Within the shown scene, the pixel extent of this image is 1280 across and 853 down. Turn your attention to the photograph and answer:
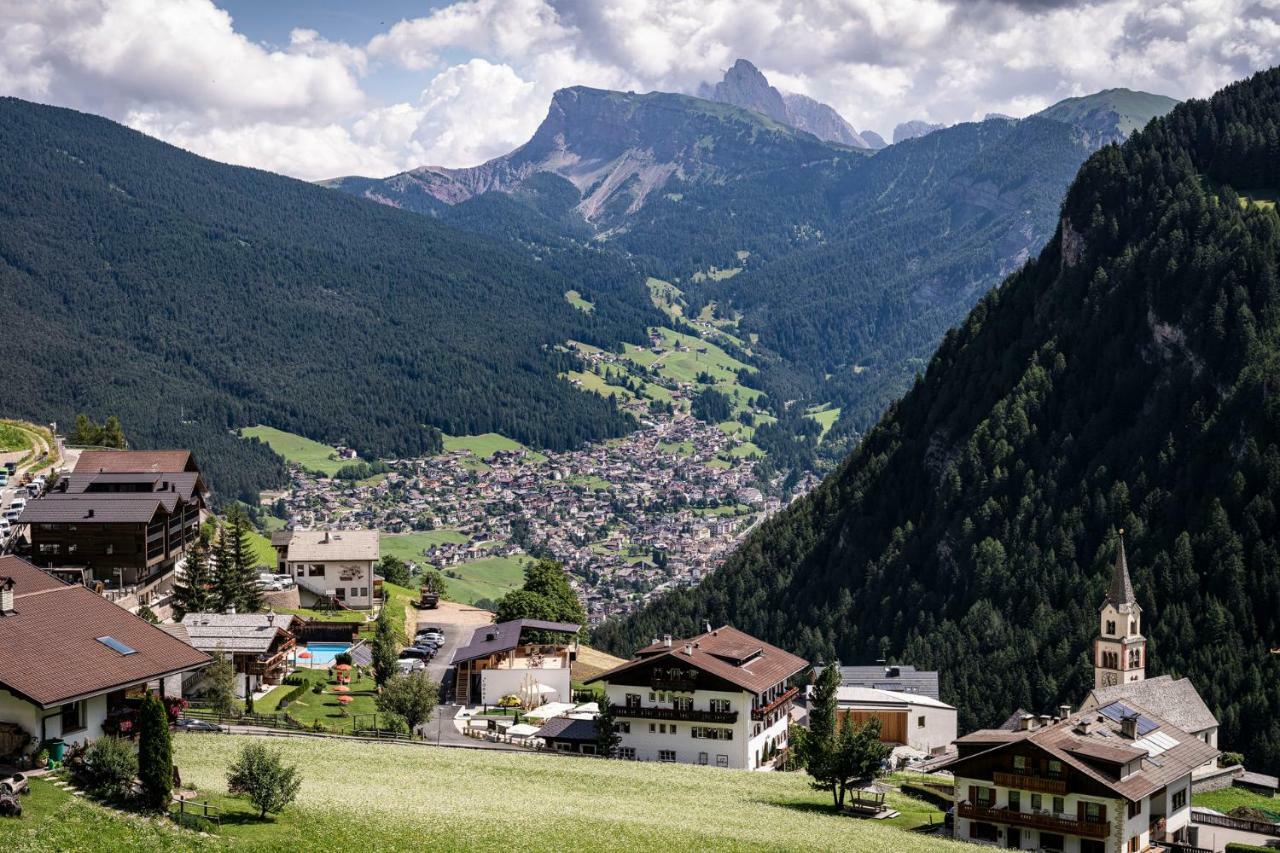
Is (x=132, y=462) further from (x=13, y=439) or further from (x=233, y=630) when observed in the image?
(x=233, y=630)

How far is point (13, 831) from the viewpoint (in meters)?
43.6

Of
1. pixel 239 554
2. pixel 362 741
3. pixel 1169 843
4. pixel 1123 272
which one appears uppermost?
pixel 1123 272

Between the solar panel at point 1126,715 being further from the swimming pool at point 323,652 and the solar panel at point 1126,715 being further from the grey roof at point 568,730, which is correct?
the swimming pool at point 323,652

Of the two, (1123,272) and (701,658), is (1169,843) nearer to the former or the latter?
(701,658)

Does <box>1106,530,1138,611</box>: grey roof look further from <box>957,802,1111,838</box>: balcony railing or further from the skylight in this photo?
the skylight

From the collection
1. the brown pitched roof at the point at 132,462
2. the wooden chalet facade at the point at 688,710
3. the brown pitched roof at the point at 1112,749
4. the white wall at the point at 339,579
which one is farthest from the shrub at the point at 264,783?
the white wall at the point at 339,579

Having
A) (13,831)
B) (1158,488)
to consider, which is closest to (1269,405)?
(1158,488)

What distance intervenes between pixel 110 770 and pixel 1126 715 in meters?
52.5

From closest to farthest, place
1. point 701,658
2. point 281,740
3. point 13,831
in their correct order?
1. point 13,831
2. point 281,740
3. point 701,658

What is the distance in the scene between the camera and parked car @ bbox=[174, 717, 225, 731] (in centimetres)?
7275

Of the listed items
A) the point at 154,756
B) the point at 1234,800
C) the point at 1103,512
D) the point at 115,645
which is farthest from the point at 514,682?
the point at 1103,512

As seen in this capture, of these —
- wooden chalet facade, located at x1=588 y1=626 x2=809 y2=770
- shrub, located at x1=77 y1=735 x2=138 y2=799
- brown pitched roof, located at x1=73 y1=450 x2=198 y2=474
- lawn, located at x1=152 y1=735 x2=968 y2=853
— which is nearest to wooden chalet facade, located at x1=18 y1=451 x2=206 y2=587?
brown pitched roof, located at x1=73 y1=450 x2=198 y2=474

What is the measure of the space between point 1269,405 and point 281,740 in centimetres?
12132

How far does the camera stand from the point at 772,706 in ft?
331
